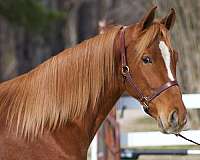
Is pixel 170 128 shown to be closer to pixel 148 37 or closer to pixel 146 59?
pixel 146 59

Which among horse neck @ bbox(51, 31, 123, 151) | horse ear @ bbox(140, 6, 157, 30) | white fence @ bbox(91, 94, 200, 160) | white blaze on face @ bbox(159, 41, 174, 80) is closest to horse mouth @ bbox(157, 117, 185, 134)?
white blaze on face @ bbox(159, 41, 174, 80)

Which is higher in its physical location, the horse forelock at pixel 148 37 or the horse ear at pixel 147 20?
the horse ear at pixel 147 20

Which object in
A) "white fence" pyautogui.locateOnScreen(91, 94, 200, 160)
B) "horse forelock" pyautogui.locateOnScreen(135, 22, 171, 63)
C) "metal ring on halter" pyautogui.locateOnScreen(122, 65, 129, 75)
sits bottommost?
"metal ring on halter" pyautogui.locateOnScreen(122, 65, 129, 75)

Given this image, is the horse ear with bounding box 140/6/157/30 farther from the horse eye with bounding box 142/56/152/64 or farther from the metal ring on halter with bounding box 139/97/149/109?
the metal ring on halter with bounding box 139/97/149/109

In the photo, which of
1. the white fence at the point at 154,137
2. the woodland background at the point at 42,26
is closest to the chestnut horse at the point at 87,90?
the white fence at the point at 154,137

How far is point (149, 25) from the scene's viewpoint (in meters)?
4.43

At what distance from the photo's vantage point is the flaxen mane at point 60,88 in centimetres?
429

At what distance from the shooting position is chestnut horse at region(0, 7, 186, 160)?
424cm

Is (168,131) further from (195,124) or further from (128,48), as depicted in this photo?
(195,124)

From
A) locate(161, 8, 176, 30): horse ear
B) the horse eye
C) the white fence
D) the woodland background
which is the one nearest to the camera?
the horse eye

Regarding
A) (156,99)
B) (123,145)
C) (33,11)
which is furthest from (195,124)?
(33,11)

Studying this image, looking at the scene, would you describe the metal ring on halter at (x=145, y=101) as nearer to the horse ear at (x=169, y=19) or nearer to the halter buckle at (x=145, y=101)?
the halter buckle at (x=145, y=101)

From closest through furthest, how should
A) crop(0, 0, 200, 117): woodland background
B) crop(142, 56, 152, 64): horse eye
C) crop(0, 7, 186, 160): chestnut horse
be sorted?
crop(0, 7, 186, 160): chestnut horse, crop(142, 56, 152, 64): horse eye, crop(0, 0, 200, 117): woodland background

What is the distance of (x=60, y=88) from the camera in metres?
4.39
